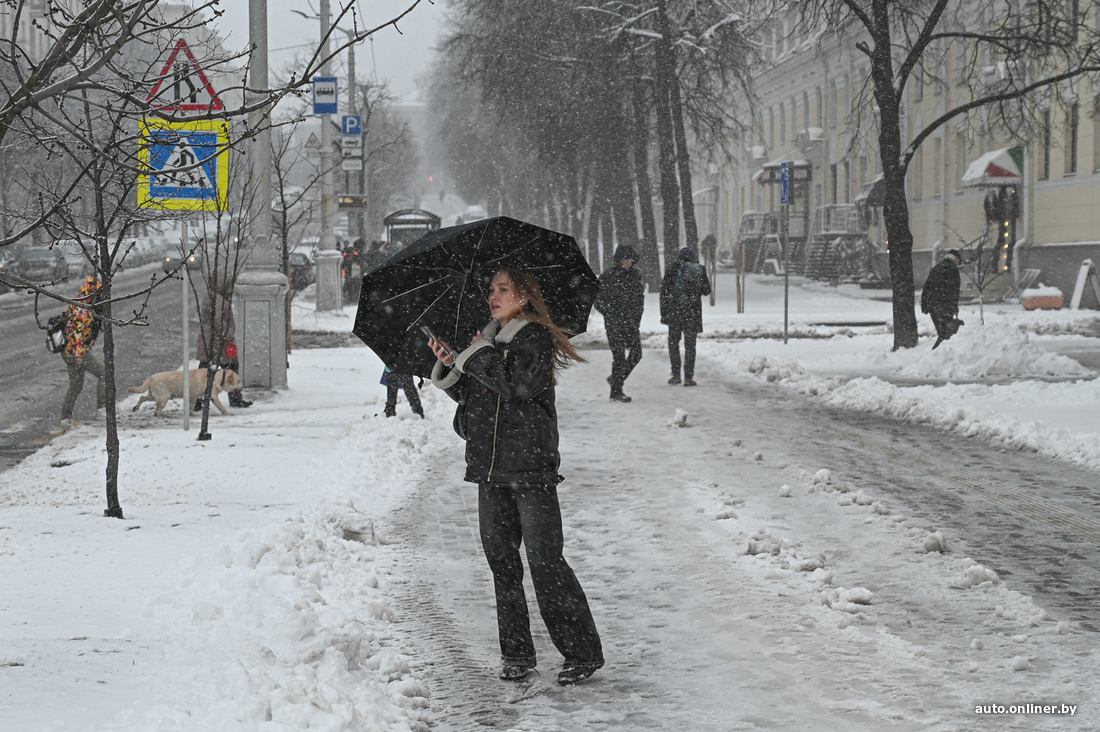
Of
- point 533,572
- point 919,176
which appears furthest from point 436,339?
point 919,176

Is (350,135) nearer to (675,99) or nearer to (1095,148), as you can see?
(675,99)

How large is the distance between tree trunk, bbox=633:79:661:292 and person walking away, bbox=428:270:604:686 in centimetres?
2888

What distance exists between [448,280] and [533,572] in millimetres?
1213

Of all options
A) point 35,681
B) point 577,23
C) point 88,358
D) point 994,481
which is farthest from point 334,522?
point 577,23

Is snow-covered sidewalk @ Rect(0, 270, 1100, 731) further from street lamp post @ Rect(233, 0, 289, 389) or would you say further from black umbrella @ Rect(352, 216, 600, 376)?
street lamp post @ Rect(233, 0, 289, 389)

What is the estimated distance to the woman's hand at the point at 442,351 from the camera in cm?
488

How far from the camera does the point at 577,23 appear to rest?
32.6m

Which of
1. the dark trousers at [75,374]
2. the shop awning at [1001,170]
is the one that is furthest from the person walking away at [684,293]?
the shop awning at [1001,170]

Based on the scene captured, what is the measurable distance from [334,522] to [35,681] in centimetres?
335

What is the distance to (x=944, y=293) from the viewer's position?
61.5 feet

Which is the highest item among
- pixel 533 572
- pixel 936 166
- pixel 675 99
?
pixel 675 99

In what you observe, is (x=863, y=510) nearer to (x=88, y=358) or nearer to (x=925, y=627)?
(x=925, y=627)

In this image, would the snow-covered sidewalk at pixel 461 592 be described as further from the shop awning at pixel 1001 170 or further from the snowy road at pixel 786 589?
the shop awning at pixel 1001 170

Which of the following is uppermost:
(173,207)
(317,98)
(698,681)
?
(317,98)
